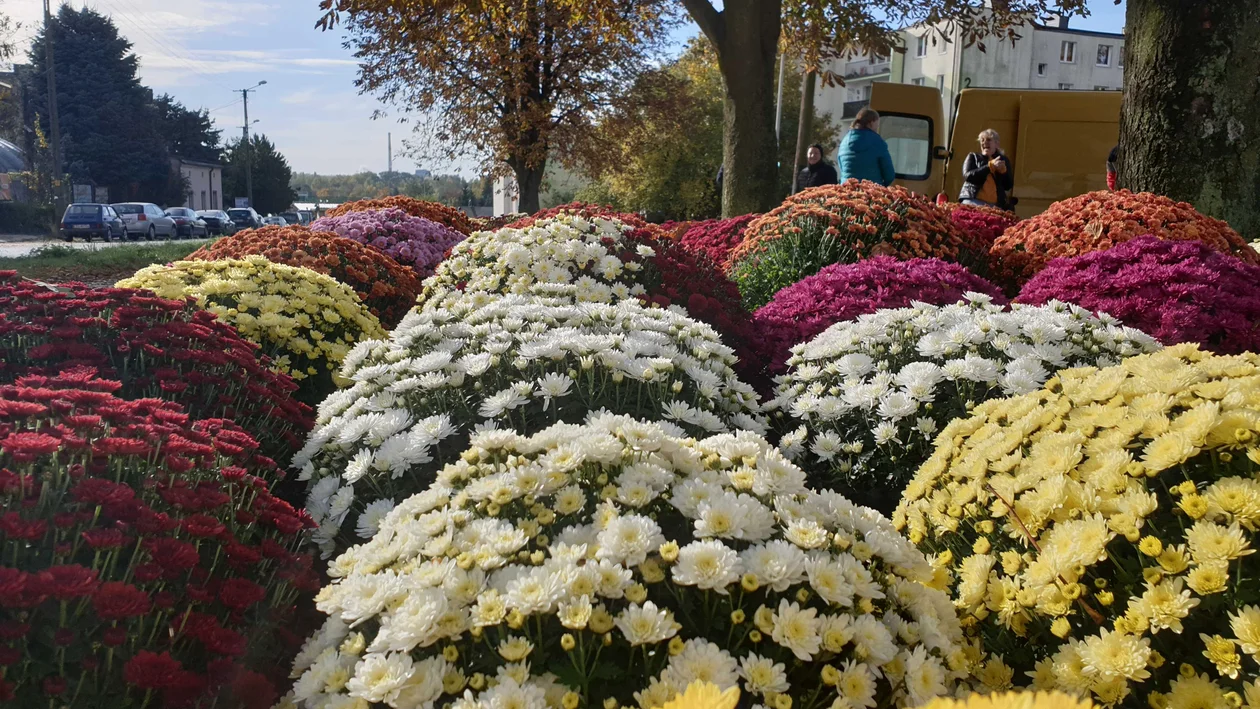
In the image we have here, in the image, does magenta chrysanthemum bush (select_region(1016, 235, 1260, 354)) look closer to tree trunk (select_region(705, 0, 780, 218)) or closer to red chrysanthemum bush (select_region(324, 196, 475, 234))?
tree trunk (select_region(705, 0, 780, 218))

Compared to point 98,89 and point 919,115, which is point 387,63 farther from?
point 98,89

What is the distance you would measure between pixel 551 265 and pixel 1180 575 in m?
3.67

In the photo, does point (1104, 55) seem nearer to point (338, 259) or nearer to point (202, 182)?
point (202, 182)

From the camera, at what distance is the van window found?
15836 millimetres

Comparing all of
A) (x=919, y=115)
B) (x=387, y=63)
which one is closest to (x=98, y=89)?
(x=387, y=63)

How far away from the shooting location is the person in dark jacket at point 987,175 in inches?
463

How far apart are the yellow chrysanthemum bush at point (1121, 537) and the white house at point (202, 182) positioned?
7638 cm

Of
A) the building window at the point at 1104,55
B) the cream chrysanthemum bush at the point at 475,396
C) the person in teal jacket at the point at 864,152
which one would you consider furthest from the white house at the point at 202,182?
the cream chrysanthemum bush at the point at 475,396

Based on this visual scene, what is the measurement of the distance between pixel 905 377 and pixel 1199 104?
16.4 ft

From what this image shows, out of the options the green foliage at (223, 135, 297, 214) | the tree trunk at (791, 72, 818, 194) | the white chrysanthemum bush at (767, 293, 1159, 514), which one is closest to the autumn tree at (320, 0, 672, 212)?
the tree trunk at (791, 72, 818, 194)

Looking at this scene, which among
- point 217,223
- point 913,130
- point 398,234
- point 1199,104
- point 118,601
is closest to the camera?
point 118,601

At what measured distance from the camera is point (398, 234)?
29.4 ft

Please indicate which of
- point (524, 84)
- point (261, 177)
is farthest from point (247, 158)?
point (524, 84)

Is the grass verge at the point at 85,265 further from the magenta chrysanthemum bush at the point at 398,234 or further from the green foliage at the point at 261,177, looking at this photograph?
the green foliage at the point at 261,177
